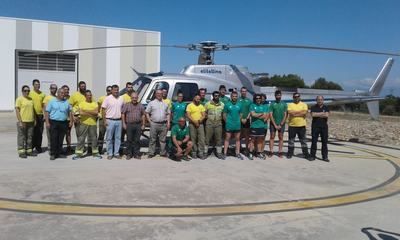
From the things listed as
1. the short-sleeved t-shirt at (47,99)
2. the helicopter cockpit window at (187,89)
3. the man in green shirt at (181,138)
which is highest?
the helicopter cockpit window at (187,89)

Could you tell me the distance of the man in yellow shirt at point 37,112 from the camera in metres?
9.45

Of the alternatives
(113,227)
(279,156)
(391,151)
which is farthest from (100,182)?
(391,151)

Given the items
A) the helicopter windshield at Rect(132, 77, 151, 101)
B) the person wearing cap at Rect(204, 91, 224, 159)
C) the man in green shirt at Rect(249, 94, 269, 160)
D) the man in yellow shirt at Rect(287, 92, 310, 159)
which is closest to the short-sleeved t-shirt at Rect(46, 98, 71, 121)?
the helicopter windshield at Rect(132, 77, 151, 101)

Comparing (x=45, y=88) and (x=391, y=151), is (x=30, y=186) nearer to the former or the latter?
Result: (x=391, y=151)

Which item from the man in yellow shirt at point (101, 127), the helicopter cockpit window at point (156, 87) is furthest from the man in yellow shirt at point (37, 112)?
the helicopter cockpit window at point (156, 87)

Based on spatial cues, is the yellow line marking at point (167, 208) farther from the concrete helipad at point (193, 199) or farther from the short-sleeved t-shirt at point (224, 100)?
the short-sleeved t-shirt at point (224, 100)

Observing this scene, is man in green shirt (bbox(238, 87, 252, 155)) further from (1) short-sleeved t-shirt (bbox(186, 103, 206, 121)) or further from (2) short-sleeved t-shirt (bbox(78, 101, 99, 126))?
(2) short-sleeved t-shirt (bbox(78, 101, 99, 126))

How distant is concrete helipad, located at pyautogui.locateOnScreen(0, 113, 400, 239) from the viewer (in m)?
4.81

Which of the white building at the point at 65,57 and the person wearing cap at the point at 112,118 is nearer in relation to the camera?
the person wearing cap at the point at 112,118

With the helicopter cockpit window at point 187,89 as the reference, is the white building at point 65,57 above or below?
above

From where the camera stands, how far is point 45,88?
2856 cm

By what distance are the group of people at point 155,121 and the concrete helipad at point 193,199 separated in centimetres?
51

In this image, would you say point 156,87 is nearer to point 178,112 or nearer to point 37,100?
point 178,112

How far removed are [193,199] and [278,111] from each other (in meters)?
4.88
